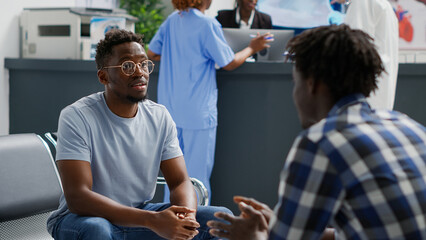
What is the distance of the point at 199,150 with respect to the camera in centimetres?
277

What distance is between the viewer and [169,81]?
282cm

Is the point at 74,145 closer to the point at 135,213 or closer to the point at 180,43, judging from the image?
the point at 135,213

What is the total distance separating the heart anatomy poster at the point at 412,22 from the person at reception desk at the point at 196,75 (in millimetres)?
1993

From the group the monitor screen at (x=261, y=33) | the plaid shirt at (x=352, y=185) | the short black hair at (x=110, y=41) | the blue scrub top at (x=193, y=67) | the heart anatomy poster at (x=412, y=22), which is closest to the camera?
the plaid shirt at (x=352, y=185)

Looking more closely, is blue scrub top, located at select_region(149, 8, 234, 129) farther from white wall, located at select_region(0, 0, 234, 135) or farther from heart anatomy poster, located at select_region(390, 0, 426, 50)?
heart anatomy poster, located at select_region(390, 0, 426, 50)

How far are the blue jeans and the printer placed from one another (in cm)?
188

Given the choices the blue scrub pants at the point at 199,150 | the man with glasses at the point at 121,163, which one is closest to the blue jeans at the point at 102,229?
the man with glasses at the point at 121,163

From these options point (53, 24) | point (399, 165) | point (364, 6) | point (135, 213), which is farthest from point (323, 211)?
point (53, 24)

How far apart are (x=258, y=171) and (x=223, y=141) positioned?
0.25 metres

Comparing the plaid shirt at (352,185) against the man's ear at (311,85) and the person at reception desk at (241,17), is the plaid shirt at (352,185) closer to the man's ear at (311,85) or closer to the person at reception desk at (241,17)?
the man's ear at (311,85)

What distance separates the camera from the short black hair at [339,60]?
2.89ft

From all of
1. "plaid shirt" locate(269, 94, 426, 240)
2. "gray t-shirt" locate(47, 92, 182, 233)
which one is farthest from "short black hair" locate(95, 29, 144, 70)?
"plaid shirt" locate(269, 94, 426, 240)

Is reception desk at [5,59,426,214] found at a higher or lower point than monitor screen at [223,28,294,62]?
lower

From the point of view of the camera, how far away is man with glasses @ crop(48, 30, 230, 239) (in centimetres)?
141
